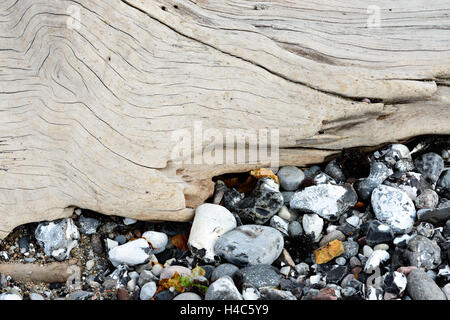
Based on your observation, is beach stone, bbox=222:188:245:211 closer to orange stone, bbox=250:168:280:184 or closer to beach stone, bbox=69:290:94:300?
orange stone, bbox=250:168:280:184

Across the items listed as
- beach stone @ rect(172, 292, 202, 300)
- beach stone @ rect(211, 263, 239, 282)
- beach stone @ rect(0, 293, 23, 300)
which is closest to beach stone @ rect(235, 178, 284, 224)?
beach stone @ rect(211, 263, 239, 282)

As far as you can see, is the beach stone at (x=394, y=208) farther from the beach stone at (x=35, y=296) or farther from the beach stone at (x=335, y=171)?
the beach stone at (x=35, y=296)

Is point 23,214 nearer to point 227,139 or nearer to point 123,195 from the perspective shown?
point 123,195

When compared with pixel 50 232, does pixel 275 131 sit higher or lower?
higher

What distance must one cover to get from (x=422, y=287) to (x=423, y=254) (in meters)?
0.34

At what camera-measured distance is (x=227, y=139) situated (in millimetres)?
4492

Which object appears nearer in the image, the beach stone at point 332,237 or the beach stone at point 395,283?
the beach stone at point 395,283

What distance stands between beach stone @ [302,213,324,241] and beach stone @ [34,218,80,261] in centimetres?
191

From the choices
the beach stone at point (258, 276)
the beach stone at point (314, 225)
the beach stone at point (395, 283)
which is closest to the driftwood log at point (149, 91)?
the beach stone at point (314, 225)

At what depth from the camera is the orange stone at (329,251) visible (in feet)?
13.6

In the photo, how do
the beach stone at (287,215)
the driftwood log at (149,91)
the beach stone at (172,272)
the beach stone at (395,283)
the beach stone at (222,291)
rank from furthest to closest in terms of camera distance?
the beach stone at (287,215), the driftwood log at (149,91), the beach stone at (172,272), the beach stone at (395,283), the beach stone at (222,291)

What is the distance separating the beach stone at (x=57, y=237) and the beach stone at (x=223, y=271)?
4.02 feet

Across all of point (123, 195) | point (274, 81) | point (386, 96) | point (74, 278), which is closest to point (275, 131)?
point (274, 81)
